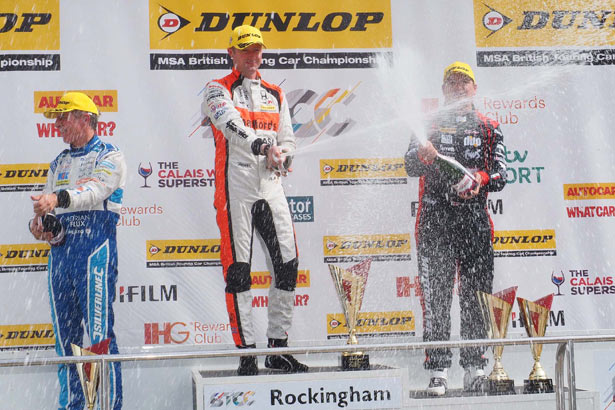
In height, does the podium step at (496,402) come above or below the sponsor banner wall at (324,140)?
below

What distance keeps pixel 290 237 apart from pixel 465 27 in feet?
6.20

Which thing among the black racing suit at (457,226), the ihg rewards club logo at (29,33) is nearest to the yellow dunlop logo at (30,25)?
the ihg rewards club logo at (29,33)

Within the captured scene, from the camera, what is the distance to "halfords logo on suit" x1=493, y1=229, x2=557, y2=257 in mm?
4785

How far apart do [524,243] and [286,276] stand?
1697mm

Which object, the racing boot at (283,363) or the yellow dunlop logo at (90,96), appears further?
the yellow dunlop logo at (90,96)

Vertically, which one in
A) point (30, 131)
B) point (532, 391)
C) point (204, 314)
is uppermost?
point (30, 131)

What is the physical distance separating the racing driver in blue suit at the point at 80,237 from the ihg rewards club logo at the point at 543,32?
234 cm

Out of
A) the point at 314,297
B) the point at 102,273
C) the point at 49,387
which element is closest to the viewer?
the point at 102,273

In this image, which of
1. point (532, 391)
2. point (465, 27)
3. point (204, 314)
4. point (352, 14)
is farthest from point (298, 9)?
point (532, 391)

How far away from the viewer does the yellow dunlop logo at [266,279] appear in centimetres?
465

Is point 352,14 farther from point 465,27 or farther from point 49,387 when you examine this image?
point 49,387

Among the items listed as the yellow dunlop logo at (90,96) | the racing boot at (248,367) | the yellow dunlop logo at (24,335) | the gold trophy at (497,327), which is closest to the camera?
the racing boot at (248,367)

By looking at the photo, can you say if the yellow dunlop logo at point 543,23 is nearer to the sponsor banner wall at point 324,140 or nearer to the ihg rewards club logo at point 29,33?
the sponsor banner wall at point 324,140

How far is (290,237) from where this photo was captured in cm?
382
